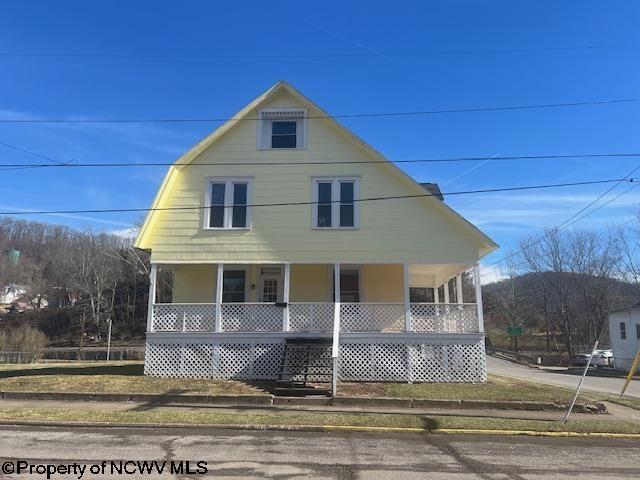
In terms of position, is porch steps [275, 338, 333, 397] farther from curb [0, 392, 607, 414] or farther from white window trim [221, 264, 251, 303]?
white window trim [221, 264, 251, 303]

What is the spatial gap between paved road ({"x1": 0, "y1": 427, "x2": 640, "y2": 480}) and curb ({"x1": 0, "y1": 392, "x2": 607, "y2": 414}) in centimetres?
329

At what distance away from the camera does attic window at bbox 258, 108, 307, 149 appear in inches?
758

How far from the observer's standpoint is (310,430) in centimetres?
1005

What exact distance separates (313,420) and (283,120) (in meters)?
12.1

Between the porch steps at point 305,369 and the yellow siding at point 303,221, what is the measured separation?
9.57 feet

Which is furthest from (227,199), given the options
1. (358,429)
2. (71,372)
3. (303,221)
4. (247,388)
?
(358,429)

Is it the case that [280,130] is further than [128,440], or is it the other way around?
[280,130]

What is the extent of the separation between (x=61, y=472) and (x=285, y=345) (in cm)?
1099

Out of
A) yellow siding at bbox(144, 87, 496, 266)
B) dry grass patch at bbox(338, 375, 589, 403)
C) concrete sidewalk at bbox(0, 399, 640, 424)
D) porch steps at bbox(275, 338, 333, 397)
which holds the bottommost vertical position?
concrete sidewalk at bbox(0, 399, 640, 424)

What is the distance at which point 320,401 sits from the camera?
44.4 feet

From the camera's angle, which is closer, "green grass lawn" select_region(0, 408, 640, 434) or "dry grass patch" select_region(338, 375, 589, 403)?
"green grass lawn" select_region(0, 408, 640, 434)

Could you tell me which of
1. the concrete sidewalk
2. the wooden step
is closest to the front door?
the wooden step

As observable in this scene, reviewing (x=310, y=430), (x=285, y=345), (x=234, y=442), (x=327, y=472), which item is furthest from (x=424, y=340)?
(x=327, y=472)

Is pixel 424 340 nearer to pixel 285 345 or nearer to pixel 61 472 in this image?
pixel 285 345
